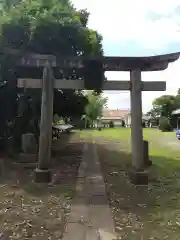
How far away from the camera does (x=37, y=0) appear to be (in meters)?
12.7

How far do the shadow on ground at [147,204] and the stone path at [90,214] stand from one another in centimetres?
16

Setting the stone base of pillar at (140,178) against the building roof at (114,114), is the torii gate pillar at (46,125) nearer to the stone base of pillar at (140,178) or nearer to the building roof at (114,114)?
the stone base of pillar at (140,178)

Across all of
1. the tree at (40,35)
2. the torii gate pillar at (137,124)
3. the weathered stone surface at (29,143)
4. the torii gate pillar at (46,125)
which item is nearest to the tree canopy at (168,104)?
the tree at (40,35)

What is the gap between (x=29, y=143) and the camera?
421 inches

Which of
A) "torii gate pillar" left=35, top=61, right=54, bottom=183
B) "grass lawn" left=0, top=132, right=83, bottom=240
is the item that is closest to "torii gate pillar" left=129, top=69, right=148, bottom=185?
"grass lawn" left=0, top=132, right=83, bottom=240

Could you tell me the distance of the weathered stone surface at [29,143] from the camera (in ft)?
34.9

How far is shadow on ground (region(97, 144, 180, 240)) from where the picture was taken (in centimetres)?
478

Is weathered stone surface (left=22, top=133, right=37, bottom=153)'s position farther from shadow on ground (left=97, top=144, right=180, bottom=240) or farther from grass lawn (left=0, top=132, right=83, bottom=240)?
shadow on ground (left=97, top=144, right=180, bottom=240)

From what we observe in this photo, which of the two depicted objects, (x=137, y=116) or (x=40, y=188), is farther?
(x=137, y=116)

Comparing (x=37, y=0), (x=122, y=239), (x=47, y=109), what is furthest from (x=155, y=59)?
(x=37, y=0)

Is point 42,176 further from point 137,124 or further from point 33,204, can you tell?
point 137,124

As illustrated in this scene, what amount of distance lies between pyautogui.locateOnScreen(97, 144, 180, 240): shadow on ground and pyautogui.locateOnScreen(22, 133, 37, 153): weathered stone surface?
8.55 ft

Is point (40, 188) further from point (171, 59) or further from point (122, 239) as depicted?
point (171, 59)

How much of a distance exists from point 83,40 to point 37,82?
381cm
